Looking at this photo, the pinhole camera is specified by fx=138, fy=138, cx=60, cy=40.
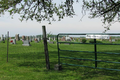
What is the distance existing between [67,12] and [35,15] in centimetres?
260

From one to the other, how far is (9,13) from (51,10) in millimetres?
3253

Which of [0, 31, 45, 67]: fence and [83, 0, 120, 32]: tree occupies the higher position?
[83, 0, 120, 32]: tree

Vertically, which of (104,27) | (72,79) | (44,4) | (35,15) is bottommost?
(72,79)

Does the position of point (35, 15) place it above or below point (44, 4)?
below

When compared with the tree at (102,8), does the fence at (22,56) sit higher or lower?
lower

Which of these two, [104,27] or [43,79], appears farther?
[104,27]

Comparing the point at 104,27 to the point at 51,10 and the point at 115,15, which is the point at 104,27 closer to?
the point at 115,15

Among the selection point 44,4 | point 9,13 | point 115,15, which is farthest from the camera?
point 115,15

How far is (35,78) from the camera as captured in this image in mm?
4945

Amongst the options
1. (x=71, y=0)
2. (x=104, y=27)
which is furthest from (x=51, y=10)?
(x=104, y=27)

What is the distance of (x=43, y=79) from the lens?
15.8ft

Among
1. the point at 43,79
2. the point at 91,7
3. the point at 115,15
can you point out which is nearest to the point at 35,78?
the point at 43,79

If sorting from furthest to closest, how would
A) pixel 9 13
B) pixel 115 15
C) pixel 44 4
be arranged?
pixel 115 15 → pixel 44 4 → pixel 9 13

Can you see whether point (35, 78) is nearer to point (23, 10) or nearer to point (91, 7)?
point (23, 10)
